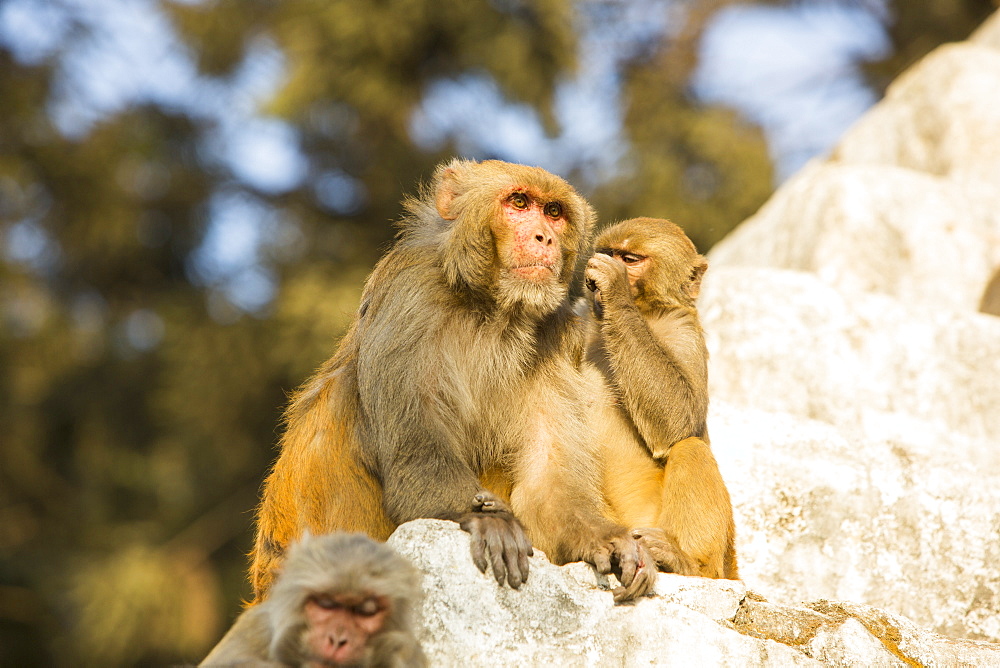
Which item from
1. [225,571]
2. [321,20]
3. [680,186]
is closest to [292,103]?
[321,20]

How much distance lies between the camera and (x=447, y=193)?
15.8 feet

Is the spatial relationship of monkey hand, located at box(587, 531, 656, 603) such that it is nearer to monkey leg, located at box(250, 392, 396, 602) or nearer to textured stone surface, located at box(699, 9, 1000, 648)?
textured stone surface, located at box(699, 9, 1000, 648)

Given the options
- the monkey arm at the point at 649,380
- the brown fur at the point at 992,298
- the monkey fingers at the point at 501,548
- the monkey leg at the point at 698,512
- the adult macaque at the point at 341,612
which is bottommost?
the adult macaque at the point at 341,612

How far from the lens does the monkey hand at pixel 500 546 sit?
145 inches

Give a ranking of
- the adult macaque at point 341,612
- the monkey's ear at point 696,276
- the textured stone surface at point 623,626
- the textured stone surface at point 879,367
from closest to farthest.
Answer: the adult macaque at point 341,612 → the textured stone surface at point 623,626 → the textured stone surface at point 879,367 → the monkey's ear at point 696,276

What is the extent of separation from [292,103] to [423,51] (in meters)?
1.78

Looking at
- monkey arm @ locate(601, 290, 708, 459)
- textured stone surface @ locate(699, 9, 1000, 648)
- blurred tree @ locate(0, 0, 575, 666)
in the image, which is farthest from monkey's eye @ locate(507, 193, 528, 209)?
blurred tree @ locate(0, 0, 575, 666)

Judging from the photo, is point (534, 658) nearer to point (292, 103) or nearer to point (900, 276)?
point (900, 276)

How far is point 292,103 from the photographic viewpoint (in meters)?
12.9

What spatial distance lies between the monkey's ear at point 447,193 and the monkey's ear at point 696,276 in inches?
50.6

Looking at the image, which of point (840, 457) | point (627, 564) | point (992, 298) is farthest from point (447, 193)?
point (992, 298)

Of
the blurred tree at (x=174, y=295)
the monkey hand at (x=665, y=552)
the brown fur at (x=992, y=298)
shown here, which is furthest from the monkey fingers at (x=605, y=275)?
the blurred tree at (x=174, y=295)

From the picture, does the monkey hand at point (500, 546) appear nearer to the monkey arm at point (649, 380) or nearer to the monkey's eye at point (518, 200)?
the monkey arm at point (649, 380)

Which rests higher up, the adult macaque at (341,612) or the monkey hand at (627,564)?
the monkey hand at (627,564)
